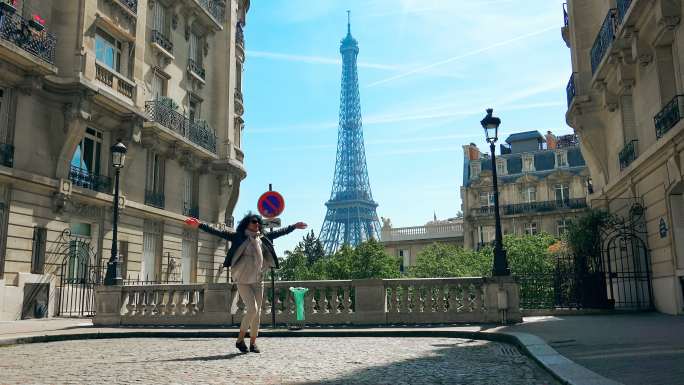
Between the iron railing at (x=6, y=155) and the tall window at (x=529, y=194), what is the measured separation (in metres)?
50.2

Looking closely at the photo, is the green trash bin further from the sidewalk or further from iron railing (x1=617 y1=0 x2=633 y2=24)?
iron railing (x1=617 y1=0 x2=633 y2=24)

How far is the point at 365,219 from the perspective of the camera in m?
105

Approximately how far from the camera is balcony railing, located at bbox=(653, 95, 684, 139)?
13.9 meters

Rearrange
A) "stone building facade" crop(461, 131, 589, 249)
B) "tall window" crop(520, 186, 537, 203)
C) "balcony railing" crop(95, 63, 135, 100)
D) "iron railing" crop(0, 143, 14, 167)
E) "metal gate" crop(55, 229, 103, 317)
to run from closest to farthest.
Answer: "iron railing" crop(0, 143, 14, 167)
"metal gate" crop(55, 229, 103, 317)
"balcony railing" crop(95, 63, 135, 100)
"stone building facade" crop(461, 131, 589, 249)
"tall window" crop(520, 186, 537, 203)

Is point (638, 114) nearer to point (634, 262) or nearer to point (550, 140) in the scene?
point (634, 262)

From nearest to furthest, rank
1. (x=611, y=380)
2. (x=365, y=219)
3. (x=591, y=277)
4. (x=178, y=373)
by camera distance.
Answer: (x=611, y=380) < (x=178, y=373) < (x=591, y=277) < (x=365, y=219)

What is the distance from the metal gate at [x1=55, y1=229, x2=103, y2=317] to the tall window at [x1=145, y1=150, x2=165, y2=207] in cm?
422

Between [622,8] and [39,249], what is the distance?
19.2 metres

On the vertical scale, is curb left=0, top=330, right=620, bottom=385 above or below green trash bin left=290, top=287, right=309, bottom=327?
below

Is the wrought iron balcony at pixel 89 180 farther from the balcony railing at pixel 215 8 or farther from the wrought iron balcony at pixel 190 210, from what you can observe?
the balcony railing at pixel 215 8

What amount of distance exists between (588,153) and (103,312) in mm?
17736

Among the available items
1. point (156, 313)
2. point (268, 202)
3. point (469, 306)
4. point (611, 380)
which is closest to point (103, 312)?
point (156, 313)

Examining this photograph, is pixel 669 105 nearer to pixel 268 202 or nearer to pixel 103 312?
pixel 268 202

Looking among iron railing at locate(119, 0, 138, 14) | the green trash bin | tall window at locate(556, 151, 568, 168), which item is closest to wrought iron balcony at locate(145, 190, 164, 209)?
iron railing at locate(119, 0, 138, 14)
